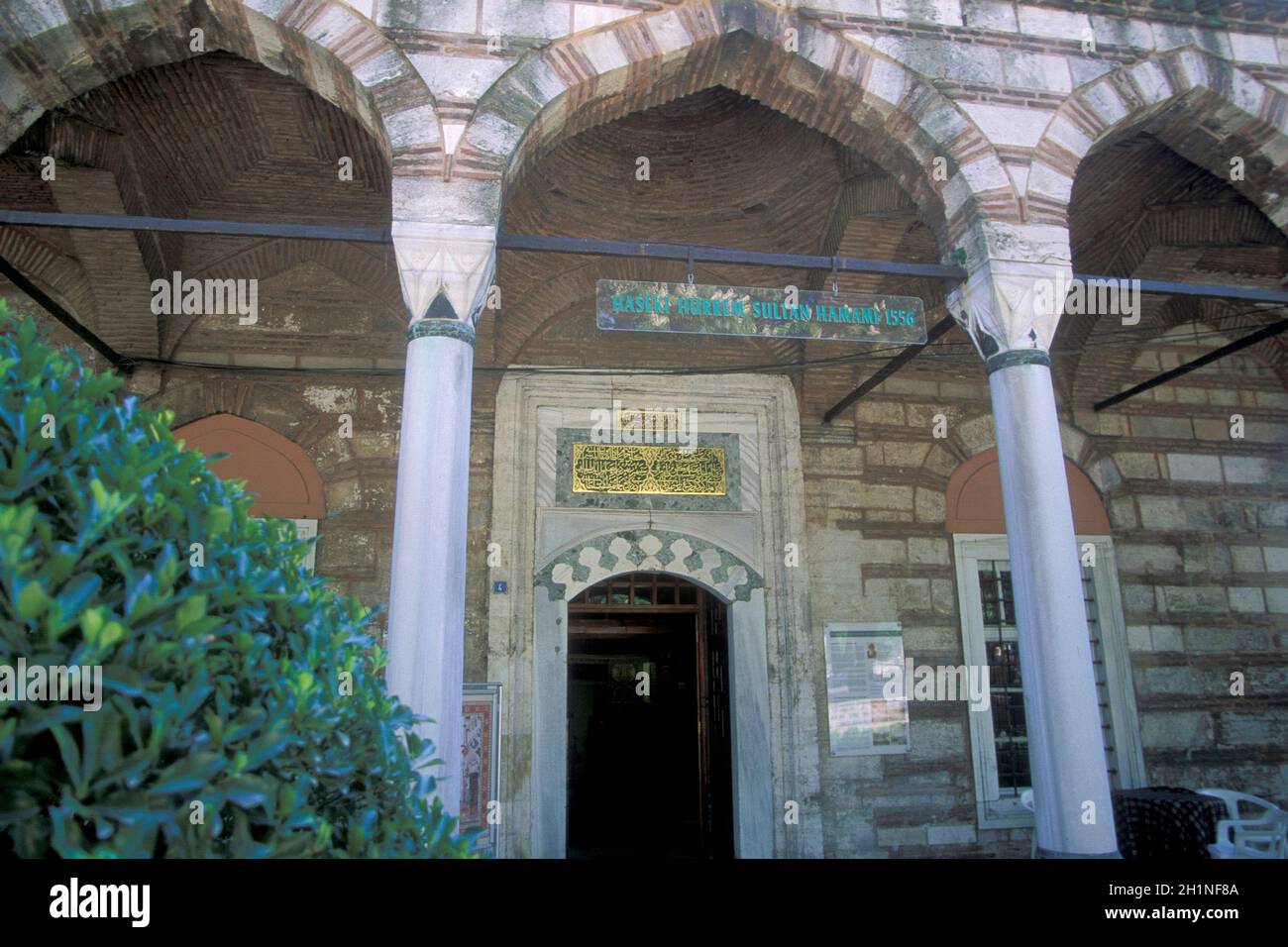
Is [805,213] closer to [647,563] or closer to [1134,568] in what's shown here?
[647,563]

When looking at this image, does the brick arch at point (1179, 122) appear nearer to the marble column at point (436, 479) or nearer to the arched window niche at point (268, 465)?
the marble column at point (436, 479)

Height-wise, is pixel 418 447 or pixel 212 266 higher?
pixel 212 266

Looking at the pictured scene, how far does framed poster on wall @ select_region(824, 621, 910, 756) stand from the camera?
19.3 feet

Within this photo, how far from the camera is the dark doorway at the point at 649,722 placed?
620cm

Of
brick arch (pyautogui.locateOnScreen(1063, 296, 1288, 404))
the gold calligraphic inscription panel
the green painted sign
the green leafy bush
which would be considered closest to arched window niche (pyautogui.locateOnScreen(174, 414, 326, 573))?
the gold calligraphic inscription panel

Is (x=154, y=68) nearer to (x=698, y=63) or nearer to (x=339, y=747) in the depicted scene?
(x=698, y=63)

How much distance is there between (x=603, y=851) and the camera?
7465 millimetres

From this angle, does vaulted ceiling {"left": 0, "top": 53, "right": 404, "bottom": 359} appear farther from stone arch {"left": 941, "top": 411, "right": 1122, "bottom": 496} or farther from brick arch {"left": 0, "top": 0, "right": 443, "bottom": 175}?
stone arch {"left": 941, "top": 411, "right": 1122, "bottom": 496}

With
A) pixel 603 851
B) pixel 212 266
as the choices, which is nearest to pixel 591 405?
pixel 212 266

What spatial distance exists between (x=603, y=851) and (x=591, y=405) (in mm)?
4110

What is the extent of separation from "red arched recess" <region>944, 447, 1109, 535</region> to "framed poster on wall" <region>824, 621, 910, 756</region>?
3.47ft

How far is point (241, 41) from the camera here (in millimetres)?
3885

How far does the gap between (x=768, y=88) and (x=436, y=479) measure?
8.85ft

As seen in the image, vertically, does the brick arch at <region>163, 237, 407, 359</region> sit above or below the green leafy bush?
above
